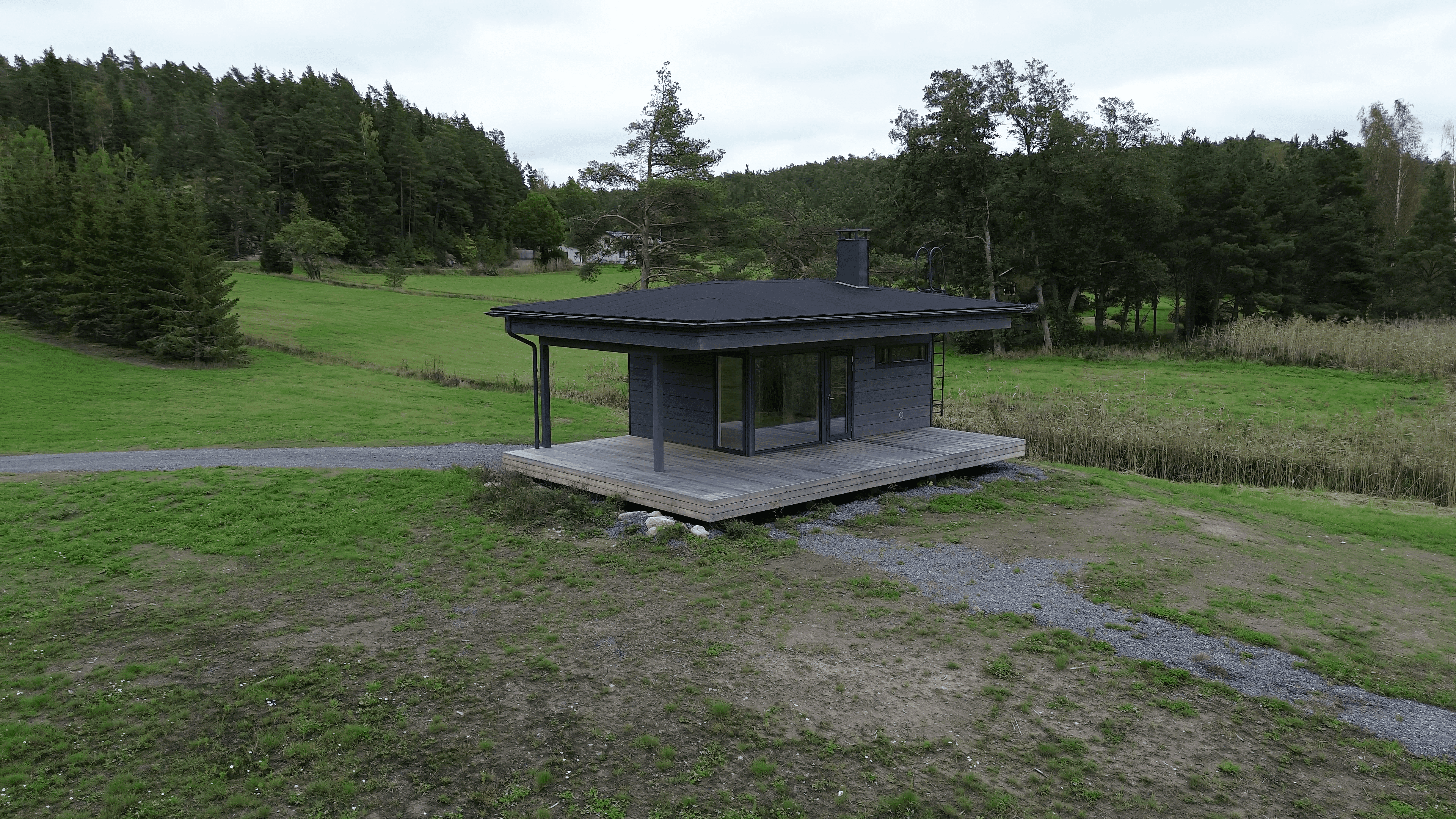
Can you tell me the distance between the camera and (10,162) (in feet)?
112

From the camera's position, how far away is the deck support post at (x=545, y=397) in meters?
12.5

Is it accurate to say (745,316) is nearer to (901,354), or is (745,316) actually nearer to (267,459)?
(901,354)

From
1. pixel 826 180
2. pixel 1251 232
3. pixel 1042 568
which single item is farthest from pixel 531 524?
pixel 826 180

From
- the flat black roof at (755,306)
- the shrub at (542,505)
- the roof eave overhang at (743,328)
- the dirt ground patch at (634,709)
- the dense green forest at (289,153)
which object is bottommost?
the dirt ground patch at (634,709)

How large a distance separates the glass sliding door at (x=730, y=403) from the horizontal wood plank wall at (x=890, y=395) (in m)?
2.14

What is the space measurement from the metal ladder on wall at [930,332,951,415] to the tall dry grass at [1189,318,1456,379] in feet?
30.5

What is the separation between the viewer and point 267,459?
1384 centimetres

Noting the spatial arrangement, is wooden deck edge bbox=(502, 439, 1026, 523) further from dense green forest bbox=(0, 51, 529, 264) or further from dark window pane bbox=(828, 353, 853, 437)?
dense green forest bbox=(0, 51, 529, 264)

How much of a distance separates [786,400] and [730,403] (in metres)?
0.90

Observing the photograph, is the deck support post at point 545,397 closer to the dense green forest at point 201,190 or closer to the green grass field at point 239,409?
the green grass field at point 239,409

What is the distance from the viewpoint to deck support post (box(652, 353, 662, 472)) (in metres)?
10.4

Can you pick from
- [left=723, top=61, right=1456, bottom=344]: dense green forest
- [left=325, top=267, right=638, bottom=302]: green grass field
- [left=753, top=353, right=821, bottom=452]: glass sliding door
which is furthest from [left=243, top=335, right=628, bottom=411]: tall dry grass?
[left=325, top=267, right=638, bottom=302]: green grass field

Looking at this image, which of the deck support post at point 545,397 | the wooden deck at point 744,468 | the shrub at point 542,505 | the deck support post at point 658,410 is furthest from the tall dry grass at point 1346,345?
the shrub at point 542,505

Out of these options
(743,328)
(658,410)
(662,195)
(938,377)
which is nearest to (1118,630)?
(743,328)
